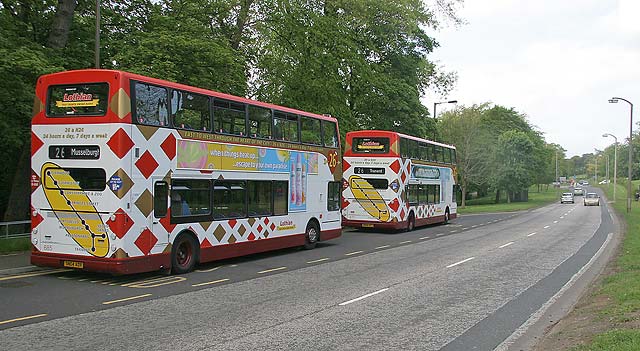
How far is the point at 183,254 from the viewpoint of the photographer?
13.3 m

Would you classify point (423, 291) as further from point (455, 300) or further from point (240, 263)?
point (240, 263)

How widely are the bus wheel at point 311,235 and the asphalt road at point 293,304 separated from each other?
1566 mm

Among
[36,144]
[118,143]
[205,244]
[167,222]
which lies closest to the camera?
[118,143]

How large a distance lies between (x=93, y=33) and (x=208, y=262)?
10018 millimetres

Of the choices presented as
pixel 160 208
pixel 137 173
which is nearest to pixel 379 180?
pixel 160 208

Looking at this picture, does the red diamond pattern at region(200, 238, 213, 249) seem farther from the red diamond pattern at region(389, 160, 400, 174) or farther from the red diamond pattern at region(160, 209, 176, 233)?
the red diamond pattern at region(389, 160, 400, 174)

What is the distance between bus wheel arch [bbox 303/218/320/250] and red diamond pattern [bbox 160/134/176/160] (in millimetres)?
6966

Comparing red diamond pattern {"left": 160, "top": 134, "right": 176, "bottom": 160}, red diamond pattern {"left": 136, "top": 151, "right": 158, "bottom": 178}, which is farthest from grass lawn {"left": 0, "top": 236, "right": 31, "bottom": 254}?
red diamond pattern {"left": 160, "top": 134, "right": 176, "bottom": 160}

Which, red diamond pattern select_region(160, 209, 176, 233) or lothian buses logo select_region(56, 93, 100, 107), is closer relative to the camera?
lothian buses logo select_region(56, 93, 100, 107)

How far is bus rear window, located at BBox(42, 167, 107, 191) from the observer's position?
1155 centimetres

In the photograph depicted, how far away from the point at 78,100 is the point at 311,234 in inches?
370

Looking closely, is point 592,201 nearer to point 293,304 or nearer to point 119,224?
point 293,304

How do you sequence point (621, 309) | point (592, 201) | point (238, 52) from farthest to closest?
point (592, 201) → point (238, 52) → point (621, 309)

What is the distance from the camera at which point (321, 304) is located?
988 centimetres
